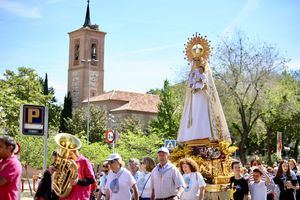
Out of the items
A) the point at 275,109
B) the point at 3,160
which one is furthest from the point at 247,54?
the point at 3,160

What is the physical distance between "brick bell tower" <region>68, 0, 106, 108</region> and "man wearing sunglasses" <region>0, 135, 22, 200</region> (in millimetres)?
91543

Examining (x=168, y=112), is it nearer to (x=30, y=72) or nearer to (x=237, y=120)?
(x=30, y=72)

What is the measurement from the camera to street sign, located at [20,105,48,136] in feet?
39.8

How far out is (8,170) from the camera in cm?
694

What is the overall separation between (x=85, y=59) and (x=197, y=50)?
87220mm

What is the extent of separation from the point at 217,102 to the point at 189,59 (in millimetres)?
1927

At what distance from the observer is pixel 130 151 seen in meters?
39.8

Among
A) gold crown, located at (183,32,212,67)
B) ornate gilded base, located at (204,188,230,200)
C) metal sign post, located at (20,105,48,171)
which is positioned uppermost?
gold crown, located at (183,32,212,67)

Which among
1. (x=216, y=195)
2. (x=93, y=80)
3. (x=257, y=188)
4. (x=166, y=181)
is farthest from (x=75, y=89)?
(x=166, y=181)

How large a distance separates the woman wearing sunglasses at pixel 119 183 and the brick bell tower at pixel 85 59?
8930 cm

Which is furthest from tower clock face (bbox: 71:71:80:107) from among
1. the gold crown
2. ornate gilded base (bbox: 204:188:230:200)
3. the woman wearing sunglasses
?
the woman wearing sunglasses

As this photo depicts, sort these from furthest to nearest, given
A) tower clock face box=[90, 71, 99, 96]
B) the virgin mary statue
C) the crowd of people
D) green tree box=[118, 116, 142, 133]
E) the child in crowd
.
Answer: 1. tower clock face box=[90, 71, 99, 96]
2. green tree box=[118, 116, 142, 133]
3. the virgin mary statue
4. the child in crowd
5. the crowd of people

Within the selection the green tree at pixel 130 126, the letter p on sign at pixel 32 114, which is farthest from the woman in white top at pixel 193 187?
the green tree at pixel 130 126

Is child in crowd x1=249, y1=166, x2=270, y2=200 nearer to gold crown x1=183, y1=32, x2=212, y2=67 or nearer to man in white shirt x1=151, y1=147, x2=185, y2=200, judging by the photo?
man in white shirt x1=151, y1=147, x2=185, y2=200
